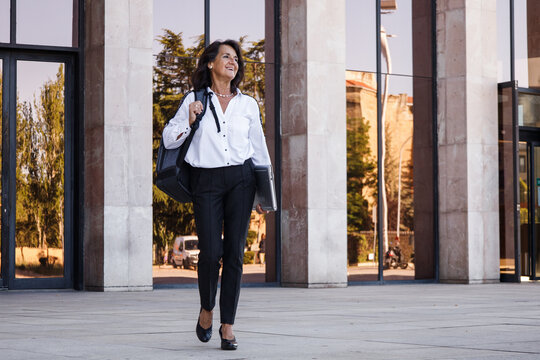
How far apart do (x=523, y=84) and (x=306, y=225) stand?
579cm

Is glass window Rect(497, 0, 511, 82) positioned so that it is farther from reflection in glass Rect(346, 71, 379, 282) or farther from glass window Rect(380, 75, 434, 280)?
reflection in glass Rect(346, 71, 379, 282)

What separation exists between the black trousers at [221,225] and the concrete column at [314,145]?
8916mm

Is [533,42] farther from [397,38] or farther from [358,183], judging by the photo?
[358,183]

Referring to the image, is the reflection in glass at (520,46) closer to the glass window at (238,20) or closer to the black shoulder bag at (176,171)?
the glass window at (238,20)

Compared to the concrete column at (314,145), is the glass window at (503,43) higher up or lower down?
higher up

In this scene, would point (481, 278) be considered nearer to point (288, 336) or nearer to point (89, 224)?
point (89, 224)

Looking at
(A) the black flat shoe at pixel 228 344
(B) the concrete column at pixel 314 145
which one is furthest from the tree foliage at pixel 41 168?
(A) the black flat shoe at pixel 228 344

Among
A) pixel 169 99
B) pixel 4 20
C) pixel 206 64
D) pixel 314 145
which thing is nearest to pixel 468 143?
pixel 314 145

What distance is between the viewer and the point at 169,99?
14.3m

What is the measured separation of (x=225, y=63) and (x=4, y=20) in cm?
861

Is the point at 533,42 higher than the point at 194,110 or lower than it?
higher

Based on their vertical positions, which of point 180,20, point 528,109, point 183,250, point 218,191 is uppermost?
point 180,20

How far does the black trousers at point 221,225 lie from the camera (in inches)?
221

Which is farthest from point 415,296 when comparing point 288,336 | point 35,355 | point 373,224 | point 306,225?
point 35,355
